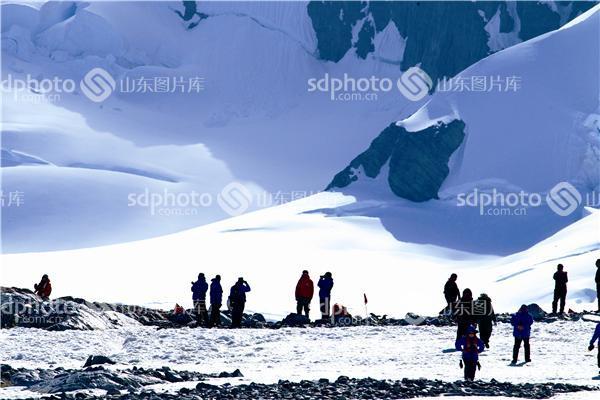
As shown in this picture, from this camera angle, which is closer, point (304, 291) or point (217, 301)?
point (217, 301)

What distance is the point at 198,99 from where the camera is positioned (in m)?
125

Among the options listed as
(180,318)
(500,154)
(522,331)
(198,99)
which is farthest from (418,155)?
(198,99)

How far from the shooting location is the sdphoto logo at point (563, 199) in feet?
222

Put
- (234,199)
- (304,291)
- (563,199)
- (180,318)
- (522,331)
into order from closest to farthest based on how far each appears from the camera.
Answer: (522,331)
(304,291)
(180,318)
(563,199)
(234,199)

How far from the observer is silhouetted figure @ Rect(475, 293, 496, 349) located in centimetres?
2584

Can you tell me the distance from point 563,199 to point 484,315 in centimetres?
4315

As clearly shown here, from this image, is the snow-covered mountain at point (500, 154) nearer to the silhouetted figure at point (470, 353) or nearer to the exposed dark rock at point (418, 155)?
the exposed dark rock at point (418, 155)

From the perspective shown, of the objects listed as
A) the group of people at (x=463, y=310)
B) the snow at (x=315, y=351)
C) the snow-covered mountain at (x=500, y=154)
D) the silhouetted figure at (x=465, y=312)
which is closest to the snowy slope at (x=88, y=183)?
the snow-covered mountain at (x=500, y=154)

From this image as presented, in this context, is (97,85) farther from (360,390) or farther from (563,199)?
(360,390)

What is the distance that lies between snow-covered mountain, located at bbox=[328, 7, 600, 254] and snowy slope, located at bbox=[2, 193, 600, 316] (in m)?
2.04

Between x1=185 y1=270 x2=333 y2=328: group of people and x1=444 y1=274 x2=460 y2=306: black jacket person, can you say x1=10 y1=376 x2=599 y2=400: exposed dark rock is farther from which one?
x1=185 y1=270 x2=333 y2=328: group of people

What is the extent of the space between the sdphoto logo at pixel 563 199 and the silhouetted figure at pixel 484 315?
139ft

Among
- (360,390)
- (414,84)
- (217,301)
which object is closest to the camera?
(360,390)

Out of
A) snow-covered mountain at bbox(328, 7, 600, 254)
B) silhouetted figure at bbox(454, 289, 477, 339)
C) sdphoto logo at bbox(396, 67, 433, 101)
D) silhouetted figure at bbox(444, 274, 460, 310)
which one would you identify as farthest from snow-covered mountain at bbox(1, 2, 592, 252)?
silhouetted figure at bbox(454, 289, 477, 339)
